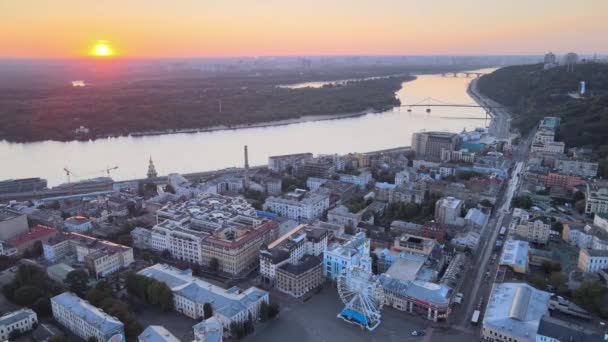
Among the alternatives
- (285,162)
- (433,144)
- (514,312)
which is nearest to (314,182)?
(285,162)

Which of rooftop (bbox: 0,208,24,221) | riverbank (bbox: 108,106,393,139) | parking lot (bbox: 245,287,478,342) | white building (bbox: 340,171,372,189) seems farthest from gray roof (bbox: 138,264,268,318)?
riverbank (bbox: 108,106,393,139)

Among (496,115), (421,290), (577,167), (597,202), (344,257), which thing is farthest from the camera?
(496,115)

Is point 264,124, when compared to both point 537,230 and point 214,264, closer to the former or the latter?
point 214,264

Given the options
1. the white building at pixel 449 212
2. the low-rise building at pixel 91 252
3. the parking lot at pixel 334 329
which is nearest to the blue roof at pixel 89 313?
the low-rise building at pixel 91 252

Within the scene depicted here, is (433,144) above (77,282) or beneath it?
above

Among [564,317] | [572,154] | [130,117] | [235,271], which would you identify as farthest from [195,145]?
[564,317]

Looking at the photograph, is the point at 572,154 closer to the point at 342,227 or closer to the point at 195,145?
the point at 342,227

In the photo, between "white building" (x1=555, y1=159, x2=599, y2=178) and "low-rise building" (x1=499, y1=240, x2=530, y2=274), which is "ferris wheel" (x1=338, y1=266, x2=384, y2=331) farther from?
"white building" (x1=555, y1=159, x2=599, y2=178)
